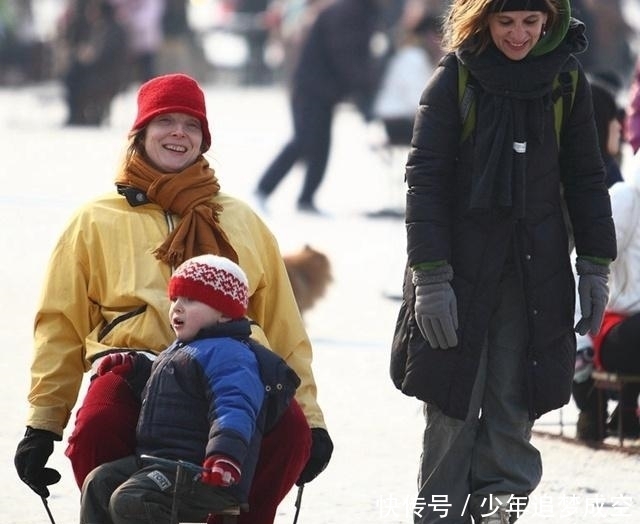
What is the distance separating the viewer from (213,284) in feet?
15.9

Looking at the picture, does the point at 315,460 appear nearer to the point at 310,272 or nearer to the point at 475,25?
the point at 475,25

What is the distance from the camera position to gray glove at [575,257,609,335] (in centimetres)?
529

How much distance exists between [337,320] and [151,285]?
5.16m

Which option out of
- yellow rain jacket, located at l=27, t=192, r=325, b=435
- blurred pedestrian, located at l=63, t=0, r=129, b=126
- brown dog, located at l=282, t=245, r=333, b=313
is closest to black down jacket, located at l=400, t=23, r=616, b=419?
yellow rain jacket, located at l=27, t=192, r=325, b=435

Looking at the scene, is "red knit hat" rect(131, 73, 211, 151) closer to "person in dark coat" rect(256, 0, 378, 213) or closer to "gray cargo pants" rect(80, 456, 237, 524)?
"gray cargo pants" rect(80, 456, 237, 524)

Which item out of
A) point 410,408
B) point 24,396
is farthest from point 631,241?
point 24,396

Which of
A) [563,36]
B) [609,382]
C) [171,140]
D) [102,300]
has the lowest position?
[609,382]

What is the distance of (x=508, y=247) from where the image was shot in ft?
17.0

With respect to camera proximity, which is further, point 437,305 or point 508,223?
point 508,223

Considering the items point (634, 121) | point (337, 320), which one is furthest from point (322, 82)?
point (634, 121)

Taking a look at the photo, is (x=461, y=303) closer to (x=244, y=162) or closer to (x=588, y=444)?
(x=588, y=444)

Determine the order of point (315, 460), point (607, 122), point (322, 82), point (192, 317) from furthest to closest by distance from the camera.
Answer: point (322, 82) → point (607, 122) → point (315, 460) → point (192, 317)

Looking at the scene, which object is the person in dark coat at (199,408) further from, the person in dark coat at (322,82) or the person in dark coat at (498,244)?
the person in dark coat at (322,82)

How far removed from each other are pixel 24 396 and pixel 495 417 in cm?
306
